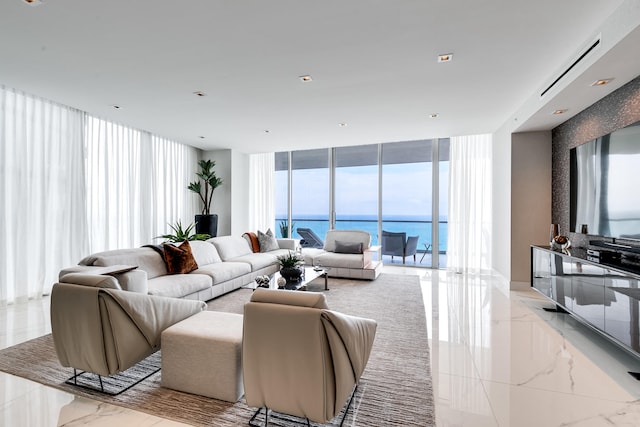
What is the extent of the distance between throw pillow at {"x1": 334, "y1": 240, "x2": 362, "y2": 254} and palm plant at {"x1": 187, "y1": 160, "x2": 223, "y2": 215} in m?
3.33

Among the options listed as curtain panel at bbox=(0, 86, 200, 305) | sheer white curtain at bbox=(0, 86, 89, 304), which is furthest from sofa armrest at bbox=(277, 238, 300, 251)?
sheer white curtain at bbox=(0, 86, 89, 304)

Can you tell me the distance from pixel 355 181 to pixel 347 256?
10.8ft

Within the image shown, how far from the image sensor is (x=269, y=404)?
1678 millimetres

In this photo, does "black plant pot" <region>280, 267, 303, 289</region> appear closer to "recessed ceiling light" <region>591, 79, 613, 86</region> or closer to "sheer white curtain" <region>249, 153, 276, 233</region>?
"recessed ceiling light" <region>591, 79, 613, 86</region>

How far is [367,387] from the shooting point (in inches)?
84.8

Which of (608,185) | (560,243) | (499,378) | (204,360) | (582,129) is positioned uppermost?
(582,129)

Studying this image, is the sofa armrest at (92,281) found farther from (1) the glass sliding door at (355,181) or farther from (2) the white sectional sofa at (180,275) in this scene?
(1) the glass sliding door at (355,181)

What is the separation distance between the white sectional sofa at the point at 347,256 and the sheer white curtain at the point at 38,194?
12.4ft

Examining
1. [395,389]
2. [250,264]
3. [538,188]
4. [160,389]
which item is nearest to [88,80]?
[250,264]

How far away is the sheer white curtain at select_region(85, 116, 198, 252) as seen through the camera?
5.18m

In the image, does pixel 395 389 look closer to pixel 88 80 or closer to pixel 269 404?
pixel 269 404

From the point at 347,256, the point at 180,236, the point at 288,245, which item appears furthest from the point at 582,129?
the point at 180,236

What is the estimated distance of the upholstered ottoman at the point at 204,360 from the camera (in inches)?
76.7

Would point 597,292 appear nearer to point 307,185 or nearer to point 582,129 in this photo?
point 582,129
